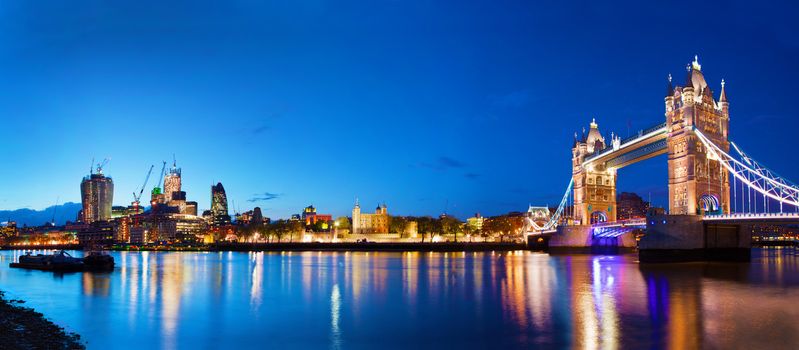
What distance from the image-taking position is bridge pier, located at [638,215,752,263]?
54812 millimetres

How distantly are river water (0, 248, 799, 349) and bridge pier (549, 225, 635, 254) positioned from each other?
4556 centimetres

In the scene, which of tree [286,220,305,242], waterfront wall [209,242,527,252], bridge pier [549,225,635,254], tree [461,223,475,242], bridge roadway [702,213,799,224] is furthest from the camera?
tree [286,220,305,242]

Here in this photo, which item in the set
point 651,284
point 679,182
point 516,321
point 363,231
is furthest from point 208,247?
point 516,321

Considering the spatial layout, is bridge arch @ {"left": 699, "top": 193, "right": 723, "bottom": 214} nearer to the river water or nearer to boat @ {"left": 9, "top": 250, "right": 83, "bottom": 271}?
the river water

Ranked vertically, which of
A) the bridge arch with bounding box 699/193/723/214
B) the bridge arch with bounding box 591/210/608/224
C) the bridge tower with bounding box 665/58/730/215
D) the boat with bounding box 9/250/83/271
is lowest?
the boat with bounding box 9/250/83/271

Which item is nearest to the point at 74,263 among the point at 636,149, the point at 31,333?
the point at 31,333

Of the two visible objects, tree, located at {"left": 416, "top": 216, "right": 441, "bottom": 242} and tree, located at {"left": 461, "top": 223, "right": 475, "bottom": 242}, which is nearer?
tree, located at {"left": 416, "top": 216, "right": 441, "bottom": 242}

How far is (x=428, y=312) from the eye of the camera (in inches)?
967

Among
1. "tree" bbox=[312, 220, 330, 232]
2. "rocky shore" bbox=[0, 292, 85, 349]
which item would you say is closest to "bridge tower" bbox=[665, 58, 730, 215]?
"rocky shore" bbox=[0, 292, 85, 349]

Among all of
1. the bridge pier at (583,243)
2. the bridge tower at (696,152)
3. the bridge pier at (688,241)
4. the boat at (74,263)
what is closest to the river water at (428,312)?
the bridge pier at (688,241)

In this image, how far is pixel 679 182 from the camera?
6088 cm

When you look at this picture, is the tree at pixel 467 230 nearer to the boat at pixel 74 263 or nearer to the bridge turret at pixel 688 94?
the bridge turret at pixel 688 94

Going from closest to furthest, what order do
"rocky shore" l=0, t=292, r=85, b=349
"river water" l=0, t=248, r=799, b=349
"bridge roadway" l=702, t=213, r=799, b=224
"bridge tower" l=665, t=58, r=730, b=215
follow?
"rocky shore" l=0, t=292, r=85, b=349
"river water" l=0, t=248, r=799, b=349
"bridge roadway" l=702, t=213, r=799, b=224
"bridge tower" l=665, t=58, r=730, b=215

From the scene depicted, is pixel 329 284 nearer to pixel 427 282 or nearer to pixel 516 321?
pixel 427 282
